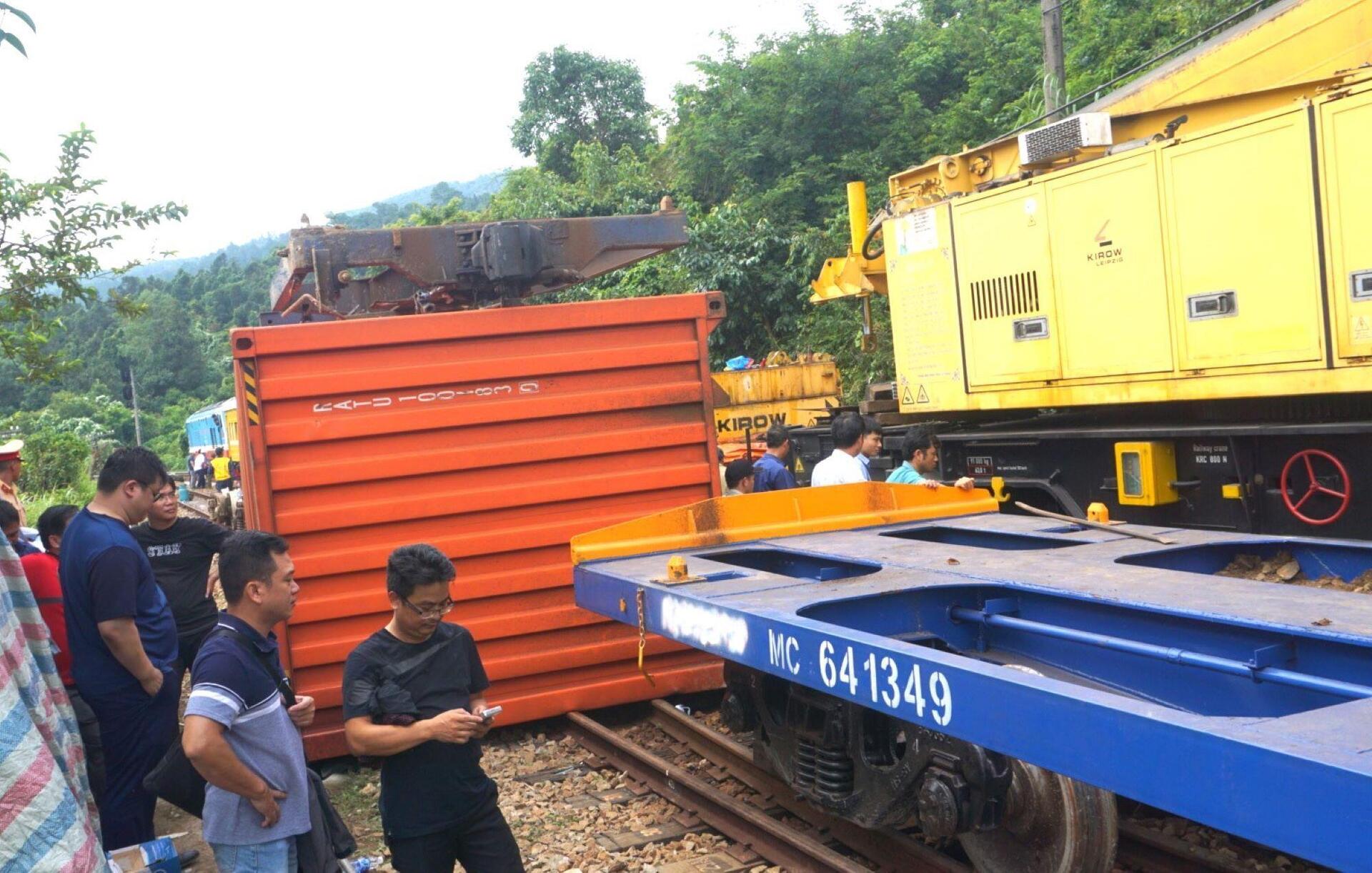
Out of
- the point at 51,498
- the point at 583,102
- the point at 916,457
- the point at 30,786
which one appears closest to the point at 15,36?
the point at 30,786

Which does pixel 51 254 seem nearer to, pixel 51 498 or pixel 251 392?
pixel 251 392

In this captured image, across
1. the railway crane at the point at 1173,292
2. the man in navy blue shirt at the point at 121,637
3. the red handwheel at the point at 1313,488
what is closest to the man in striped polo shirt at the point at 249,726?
the man in navy blue shirt at the point at 121,637

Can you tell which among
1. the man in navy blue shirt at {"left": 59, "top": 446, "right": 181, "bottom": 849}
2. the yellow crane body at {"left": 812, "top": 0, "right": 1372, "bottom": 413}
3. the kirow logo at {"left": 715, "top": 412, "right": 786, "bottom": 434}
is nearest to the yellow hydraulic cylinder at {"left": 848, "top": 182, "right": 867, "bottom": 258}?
the yellow crane body at {"left": 812, "top": 0, "right": 1372, "bottom": 413}

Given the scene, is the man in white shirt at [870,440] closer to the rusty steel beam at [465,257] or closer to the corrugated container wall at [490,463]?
the corrugated container wall at [490,463]

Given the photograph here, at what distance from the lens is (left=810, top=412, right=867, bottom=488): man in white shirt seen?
284 inches

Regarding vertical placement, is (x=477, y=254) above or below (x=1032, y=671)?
above

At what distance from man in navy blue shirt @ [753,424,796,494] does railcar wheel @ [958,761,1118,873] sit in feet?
11.8

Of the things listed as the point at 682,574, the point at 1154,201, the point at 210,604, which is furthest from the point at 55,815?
the point at 1154,201

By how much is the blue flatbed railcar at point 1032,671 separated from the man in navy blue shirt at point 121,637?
75.2 inches

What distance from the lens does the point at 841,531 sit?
6.27 m

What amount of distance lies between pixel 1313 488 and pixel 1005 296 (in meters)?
2.46

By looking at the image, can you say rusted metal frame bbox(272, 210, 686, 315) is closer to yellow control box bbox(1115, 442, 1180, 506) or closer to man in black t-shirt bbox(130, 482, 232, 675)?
man in black t-shirt bbox(130, 482, 232, 675)

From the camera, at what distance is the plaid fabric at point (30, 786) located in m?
2.43

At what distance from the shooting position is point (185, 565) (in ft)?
20.4
